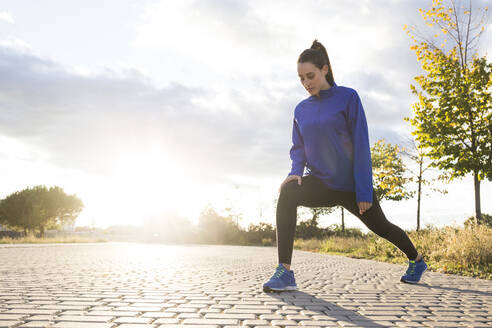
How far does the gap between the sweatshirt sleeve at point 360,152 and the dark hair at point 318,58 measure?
363mm

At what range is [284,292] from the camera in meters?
3.98

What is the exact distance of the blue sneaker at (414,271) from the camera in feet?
15.2

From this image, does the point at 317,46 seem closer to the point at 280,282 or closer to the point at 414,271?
the point at 280,282

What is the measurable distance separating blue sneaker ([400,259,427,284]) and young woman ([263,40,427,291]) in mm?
957

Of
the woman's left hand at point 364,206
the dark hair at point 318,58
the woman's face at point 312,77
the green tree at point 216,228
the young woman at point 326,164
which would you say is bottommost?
the green tree at point 216,228

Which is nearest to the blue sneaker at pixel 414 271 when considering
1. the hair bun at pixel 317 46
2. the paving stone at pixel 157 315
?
the hair bun at pixel 317 46

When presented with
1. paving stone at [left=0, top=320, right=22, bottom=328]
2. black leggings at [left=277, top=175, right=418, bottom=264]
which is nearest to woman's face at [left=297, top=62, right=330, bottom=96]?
black leggings at [left=277, top=175, right=418, bottom=264]

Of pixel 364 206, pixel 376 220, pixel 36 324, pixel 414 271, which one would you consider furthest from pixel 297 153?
pixel 36 324

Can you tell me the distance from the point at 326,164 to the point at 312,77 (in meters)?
0.85

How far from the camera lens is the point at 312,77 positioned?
391 centimetres

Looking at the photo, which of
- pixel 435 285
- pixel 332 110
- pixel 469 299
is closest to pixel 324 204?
pixel 332 110

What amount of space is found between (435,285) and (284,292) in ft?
6.76

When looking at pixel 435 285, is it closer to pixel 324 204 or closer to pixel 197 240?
pixel 324 204

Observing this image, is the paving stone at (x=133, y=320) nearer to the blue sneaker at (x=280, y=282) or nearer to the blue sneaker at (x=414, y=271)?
the blue sneaker at (x=280, y=282)
